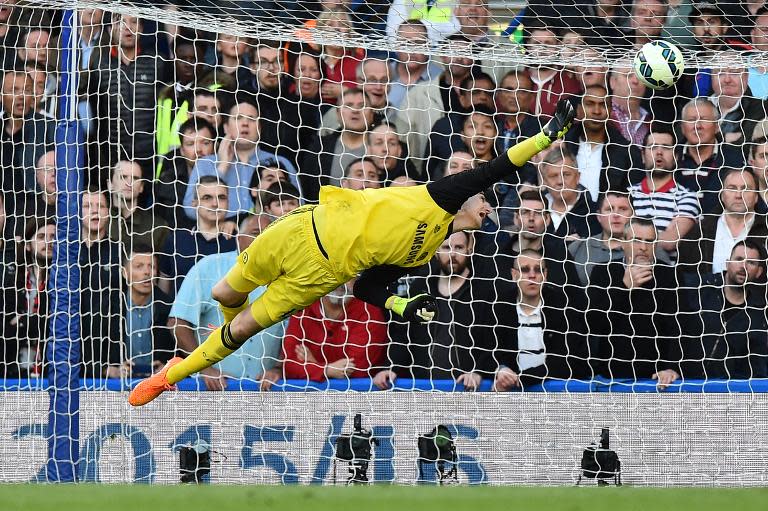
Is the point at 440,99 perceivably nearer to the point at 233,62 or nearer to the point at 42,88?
the point at 233,62

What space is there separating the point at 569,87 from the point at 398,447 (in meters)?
2.75

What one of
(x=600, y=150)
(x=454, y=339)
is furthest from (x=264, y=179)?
(x=600, y=150)

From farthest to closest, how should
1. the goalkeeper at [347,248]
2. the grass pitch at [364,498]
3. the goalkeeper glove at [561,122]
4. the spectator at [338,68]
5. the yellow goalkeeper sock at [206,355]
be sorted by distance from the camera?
the spectator at [338,68] → the yellow goalkeeper sock at [206,355] → the goalkeeper at [347,248] → the goalkeeper glove at [561,122] → the grass pitch at [364,498]

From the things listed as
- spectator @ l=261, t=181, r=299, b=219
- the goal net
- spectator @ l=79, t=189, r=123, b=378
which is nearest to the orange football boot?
the goal net

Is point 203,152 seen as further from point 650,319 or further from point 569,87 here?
point 650,319

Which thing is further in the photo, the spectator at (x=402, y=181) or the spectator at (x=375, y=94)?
the spectator at (x=375, y=94)

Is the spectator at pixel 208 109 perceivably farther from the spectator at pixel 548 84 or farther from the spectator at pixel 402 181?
the spectator at pixel 548 84

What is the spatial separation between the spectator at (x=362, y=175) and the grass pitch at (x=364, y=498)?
2758mm

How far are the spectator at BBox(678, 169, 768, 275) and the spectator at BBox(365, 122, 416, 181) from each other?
1.92 meters

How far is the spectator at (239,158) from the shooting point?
24.2 ft

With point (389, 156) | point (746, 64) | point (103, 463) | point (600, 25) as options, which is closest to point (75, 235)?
point (103, 463)

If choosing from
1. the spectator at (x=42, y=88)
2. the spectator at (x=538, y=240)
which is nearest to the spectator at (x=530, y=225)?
the spectator at (x=538, y=240)

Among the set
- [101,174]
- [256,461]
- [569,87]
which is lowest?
[256,461]

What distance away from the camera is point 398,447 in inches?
277
